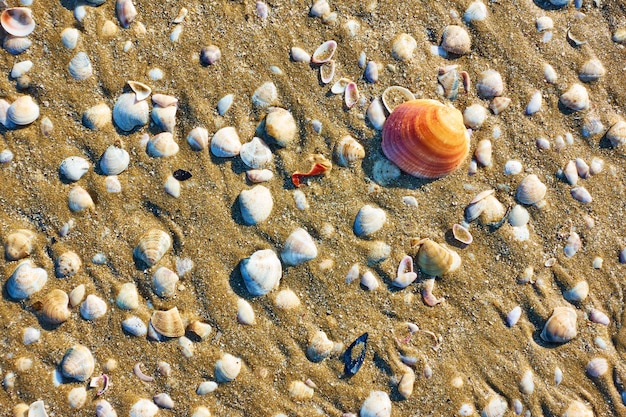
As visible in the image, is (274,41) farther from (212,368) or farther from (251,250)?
(212,368)

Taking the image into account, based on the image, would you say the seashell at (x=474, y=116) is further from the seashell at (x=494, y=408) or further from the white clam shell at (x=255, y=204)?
the seashell at (x=494, y=408)

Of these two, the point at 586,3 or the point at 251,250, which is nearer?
the point at 251,250

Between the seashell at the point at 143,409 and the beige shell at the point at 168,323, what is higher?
the beige shell at the point at 168,323

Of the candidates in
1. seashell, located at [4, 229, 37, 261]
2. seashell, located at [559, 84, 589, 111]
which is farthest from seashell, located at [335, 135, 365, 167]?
seashell, located at [4, 229, 37, 261]

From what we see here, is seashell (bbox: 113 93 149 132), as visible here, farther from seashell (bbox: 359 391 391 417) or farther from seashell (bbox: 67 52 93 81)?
seashell (bbox: 359 391 391 417)

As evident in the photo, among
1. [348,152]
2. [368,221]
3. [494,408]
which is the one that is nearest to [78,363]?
[368,221]

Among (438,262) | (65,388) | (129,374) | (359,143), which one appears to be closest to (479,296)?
(438,262)

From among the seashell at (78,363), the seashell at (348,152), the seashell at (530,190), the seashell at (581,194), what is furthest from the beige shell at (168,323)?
the seashell at (581,194)
